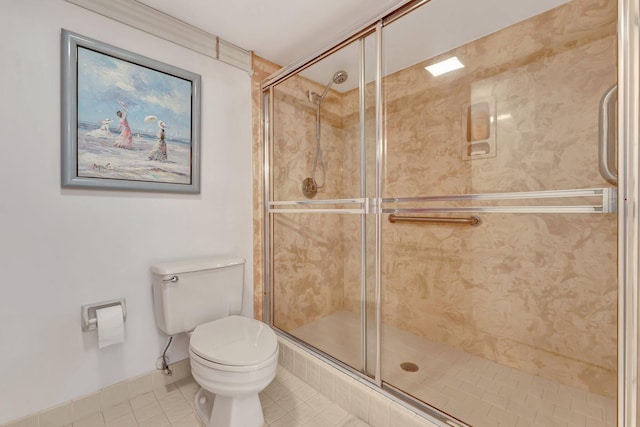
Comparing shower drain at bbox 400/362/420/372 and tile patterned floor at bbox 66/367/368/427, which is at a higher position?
shower drain at bbox 400/362/420/372

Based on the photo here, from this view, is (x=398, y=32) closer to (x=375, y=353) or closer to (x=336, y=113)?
(x=336, y=113)

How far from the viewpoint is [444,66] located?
1.84 metres

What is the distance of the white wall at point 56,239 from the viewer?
1206 mm

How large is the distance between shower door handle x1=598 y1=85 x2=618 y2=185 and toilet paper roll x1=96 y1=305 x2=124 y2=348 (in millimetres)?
2076

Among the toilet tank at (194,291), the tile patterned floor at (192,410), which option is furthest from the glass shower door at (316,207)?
the toilet tank at (194,291)

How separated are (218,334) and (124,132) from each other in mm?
1149

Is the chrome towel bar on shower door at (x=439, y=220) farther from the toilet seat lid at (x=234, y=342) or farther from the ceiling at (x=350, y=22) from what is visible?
the toilet seat lid at (x=234, y=342)

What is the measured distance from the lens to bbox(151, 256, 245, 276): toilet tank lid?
57.9 inches

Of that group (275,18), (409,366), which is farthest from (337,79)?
(409,366)

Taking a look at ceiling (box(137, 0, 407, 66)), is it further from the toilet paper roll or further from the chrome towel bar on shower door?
the toilet paper roll

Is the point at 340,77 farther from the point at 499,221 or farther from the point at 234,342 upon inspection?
the point at 234,342

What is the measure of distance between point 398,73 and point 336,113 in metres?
0.48

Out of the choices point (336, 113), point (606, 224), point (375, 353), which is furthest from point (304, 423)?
point (336, 113)

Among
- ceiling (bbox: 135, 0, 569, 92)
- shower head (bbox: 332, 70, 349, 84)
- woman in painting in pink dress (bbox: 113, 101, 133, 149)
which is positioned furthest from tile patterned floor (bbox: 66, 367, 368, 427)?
shower head (bbox: 332, 70, 349, 84)
